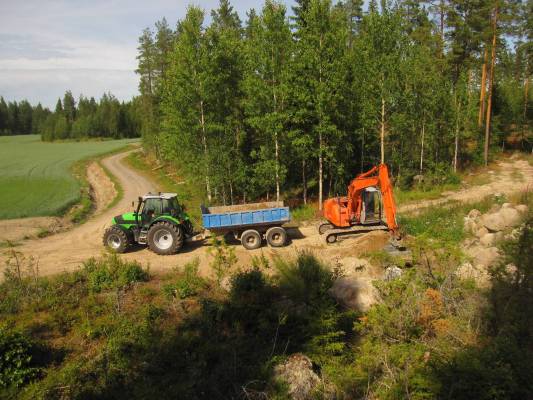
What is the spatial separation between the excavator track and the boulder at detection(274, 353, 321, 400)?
8896mm

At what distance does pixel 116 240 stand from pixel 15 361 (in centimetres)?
826

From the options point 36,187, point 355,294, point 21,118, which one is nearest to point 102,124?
point 21,118

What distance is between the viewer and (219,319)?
1011 cm

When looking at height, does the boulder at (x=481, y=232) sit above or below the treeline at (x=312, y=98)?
below

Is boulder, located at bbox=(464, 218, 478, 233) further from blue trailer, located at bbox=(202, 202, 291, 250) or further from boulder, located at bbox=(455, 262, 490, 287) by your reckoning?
blue trailer, located at bbox=(202, 202, 291, 250)

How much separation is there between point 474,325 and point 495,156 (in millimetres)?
33643

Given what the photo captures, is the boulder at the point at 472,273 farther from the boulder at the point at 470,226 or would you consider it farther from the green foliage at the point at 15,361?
the green foliage at the point at 15,361

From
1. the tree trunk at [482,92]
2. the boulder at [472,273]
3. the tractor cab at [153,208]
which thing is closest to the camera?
the boulder at [472,273]

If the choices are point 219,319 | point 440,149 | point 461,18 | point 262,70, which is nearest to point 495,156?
point 440,149

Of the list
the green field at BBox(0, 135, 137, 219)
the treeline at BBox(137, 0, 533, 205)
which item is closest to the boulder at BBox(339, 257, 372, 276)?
the treeline at BBox(137, 0, 533, 205)

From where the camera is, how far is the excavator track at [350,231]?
1667 centimetres

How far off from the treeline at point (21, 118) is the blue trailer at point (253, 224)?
128454 millimetres

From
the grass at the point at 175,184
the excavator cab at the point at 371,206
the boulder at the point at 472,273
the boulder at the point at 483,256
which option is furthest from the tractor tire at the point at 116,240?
the boulder at the point at 483,256

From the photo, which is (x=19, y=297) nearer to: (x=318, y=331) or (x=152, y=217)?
(x=152, y=217)
